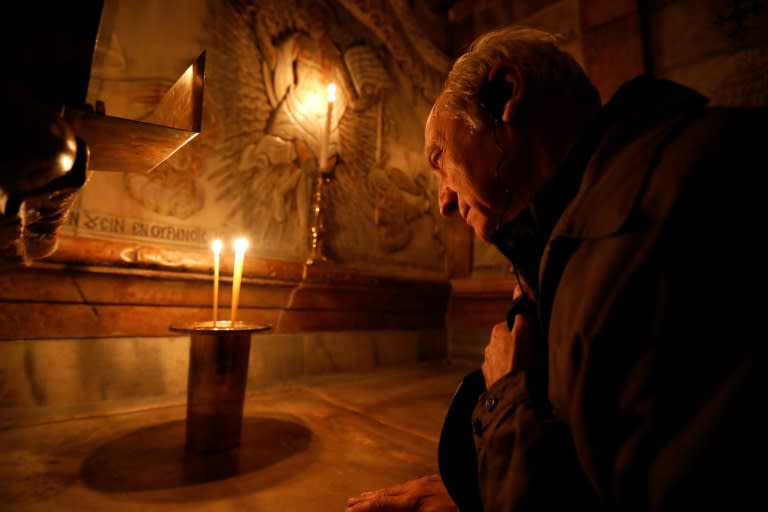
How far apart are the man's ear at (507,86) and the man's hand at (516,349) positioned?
528mm

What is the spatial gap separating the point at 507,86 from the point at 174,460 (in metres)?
1.65

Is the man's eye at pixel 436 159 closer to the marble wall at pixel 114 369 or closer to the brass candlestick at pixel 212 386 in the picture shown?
the brass candlestick at pixel 212 386

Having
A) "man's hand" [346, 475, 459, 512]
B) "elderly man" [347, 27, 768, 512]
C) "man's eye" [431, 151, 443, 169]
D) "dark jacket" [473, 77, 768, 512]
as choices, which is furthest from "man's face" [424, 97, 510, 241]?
Answer: "man's hand" [346, 475, 459, 512]

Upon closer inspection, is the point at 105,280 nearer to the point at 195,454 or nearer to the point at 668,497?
the point at 195,454

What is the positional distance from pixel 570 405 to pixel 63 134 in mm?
824

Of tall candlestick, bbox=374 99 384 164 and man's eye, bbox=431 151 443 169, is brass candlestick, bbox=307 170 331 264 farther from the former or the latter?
man's eye, bbox=431 151 443 169

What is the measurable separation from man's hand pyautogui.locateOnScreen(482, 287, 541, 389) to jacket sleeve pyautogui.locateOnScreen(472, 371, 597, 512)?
0.20 feet

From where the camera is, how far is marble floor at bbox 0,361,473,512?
1.05 m

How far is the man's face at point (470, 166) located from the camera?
1.00m

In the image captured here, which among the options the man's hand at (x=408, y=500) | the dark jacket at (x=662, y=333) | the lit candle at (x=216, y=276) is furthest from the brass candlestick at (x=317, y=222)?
the dark jacket at (x=662, y=333)

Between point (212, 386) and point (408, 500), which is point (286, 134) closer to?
point (212, 386)

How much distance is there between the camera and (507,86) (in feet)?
3.14

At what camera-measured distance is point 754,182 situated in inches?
16.6

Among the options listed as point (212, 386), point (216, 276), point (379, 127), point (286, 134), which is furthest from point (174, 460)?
point (379, 127)
